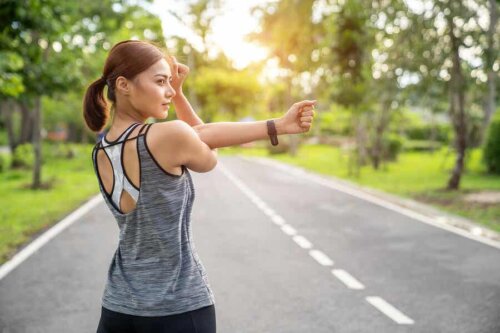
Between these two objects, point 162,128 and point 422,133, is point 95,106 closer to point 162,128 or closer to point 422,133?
point 162,128

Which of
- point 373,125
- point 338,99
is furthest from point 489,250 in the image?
point 373,125

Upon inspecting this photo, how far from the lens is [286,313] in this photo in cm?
605

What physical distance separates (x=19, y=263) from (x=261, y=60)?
3973 cm

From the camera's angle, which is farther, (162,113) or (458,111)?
(458,111)

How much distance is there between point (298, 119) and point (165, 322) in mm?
827

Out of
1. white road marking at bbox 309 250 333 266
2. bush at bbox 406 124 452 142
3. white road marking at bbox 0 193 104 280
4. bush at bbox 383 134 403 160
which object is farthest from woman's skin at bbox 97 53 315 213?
bush at bbox 406 124 452 142

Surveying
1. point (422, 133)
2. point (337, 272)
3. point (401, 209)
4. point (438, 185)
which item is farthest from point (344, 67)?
point (422, 133)

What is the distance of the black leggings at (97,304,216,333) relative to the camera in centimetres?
235

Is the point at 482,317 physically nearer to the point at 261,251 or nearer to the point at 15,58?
the point at 261,251

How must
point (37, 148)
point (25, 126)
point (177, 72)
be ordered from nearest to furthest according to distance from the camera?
point (177, 72) → point (37, 148) → point (25, 126)

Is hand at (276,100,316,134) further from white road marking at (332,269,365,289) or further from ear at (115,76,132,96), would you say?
white road marking at (332,269,365,289)

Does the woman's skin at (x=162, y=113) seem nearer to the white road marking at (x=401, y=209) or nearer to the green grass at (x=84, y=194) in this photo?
the green grass at (x=84, y=194)

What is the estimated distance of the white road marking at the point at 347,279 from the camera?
23.5ft

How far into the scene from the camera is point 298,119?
7.45 ft
